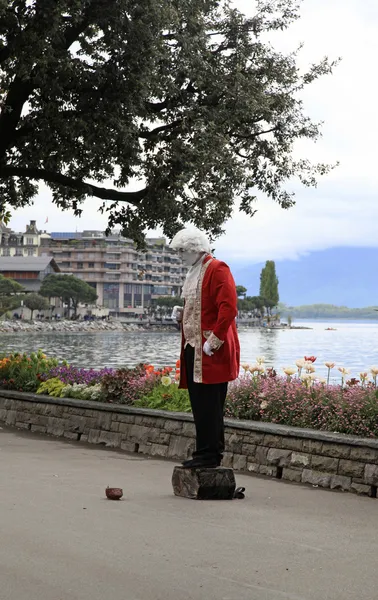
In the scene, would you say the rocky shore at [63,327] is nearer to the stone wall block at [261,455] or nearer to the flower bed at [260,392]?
the flower bed at [260,392]

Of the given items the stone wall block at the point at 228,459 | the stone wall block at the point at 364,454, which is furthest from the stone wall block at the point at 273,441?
the stone wall block at the point at 364,454

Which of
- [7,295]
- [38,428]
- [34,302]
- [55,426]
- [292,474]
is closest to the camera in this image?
[292,474]

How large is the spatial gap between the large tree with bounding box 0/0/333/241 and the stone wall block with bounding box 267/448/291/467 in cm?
800

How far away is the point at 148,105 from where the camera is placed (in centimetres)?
1694

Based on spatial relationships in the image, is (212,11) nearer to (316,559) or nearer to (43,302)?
(316,559)

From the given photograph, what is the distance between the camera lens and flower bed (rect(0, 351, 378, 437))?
846cm

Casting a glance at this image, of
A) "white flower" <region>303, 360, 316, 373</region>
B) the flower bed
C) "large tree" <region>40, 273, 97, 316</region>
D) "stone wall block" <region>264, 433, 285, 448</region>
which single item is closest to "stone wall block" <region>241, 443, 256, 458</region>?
"stone wall block" <region>264, 433, 285, 448</region>

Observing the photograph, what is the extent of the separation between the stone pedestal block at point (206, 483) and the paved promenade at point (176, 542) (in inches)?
5.1

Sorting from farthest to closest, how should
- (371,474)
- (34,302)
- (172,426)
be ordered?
1. (34,302)
2. (172,426)
3. (371,474)

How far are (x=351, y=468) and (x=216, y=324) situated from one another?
225cm

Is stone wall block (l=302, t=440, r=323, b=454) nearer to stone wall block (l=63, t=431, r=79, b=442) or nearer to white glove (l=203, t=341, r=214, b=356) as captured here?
white glove (l=203, t=341, r=214, b=356)

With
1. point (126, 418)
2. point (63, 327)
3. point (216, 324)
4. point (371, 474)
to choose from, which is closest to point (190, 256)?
point (216, 324)

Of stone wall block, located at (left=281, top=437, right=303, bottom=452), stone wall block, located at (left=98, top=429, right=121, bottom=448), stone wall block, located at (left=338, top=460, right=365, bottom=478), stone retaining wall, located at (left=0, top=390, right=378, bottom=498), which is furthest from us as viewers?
stone wall block, located at (left=98, top=429, right=121, bottom=448)

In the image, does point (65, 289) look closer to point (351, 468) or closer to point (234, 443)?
point (234, 443)
